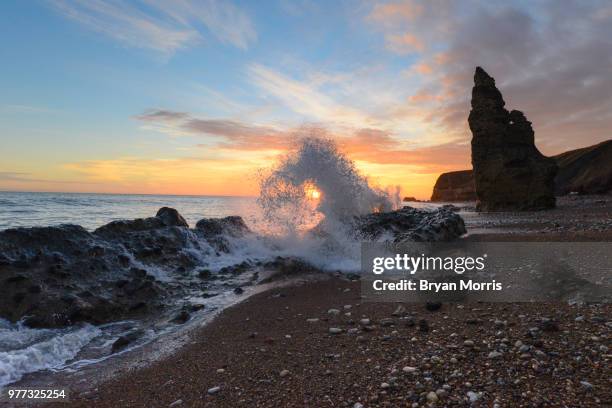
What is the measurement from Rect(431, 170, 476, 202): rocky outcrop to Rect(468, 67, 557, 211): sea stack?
2522 inches

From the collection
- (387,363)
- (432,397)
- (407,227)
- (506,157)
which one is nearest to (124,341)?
(387,363)

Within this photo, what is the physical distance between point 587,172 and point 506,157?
146ft

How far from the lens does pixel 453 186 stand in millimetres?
104188

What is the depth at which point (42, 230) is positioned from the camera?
10.0m

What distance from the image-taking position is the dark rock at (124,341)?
628 centimetres

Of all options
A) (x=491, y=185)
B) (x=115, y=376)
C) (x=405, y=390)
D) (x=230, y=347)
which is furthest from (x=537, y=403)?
(x=491, y=185)

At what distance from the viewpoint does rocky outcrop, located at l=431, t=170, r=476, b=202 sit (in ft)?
315

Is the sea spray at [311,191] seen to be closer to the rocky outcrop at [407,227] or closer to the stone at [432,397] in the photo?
the rocky outcrop at [407,227]

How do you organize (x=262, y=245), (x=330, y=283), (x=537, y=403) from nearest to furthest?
(x=537, y=403) → (x=330, y=283) → (x=262, y=245)

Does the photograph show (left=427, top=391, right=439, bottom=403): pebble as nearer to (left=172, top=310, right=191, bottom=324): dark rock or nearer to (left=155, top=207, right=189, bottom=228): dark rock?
(left=172, top=310, right=191, bottom=324): dark rock

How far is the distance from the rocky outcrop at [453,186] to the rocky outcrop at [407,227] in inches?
3248

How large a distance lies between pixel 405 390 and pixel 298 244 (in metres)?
9.89

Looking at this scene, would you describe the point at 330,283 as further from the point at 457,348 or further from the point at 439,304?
the point at 457,348

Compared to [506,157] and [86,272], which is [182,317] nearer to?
[86,272]
